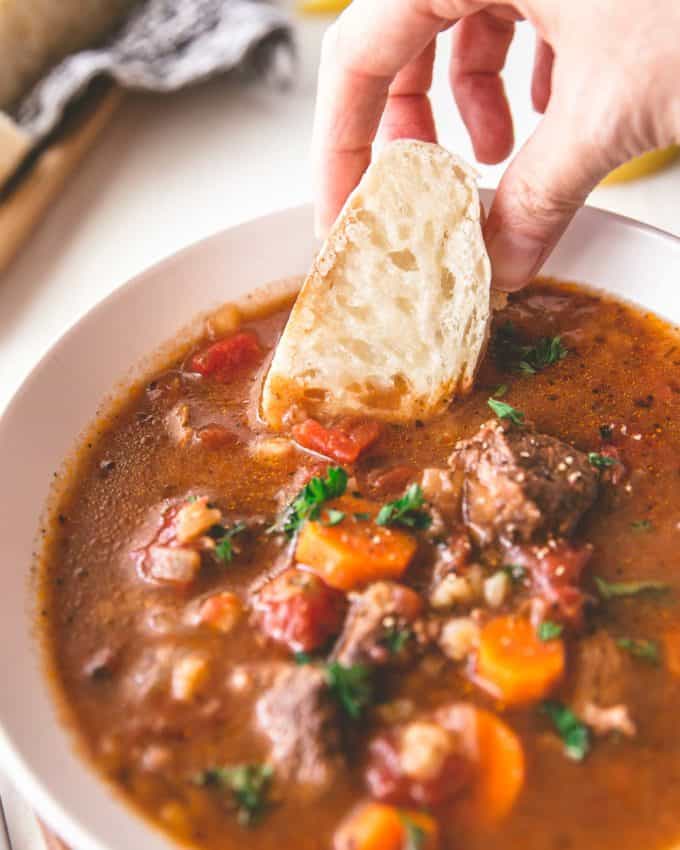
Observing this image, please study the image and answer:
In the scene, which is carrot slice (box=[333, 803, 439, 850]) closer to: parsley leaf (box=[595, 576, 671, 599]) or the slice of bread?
parsley leaf (box=[595, 576, 671, 599])

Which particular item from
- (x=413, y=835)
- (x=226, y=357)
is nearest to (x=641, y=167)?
(x=226, y=357)

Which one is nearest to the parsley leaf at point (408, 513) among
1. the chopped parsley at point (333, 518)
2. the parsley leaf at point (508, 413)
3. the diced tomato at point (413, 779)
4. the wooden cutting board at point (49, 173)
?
the chopped parsley at point (333, 518)

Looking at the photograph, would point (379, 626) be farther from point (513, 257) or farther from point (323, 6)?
point (323, 6)

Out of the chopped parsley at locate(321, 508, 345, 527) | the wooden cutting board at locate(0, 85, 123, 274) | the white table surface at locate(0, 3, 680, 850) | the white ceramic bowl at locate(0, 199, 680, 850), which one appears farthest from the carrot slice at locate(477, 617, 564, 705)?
the wooden cutting board at locate(0, 85, 123, 274)

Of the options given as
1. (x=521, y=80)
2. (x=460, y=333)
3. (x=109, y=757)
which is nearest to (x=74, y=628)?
(x=109, y=757)

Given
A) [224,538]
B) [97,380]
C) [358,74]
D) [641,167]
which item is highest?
[358,74]

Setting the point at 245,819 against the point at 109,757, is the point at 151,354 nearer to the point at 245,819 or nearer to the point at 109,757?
the point at 109,757
